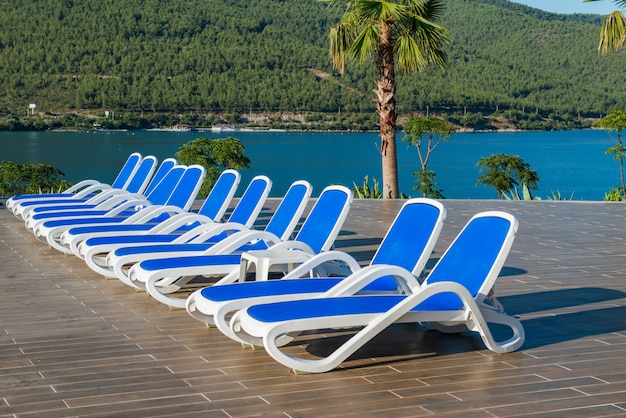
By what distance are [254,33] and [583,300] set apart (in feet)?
314

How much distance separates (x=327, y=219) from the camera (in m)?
6.99

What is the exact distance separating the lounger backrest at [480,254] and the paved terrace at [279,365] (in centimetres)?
38

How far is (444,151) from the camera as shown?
11594 cm

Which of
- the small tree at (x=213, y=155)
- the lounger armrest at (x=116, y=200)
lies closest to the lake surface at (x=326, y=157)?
the small tree at (x=213, y=155)

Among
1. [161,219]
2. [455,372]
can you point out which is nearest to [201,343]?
[455,372]

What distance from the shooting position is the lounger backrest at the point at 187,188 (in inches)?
379

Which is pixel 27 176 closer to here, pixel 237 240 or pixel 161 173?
pixel 161 173

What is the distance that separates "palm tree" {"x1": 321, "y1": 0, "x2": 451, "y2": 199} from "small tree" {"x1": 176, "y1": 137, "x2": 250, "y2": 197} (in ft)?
93.9

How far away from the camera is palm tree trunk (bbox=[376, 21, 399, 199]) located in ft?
56.4

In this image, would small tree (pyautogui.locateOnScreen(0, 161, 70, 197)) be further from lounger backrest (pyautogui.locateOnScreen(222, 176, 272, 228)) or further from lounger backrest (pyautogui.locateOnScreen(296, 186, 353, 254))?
lounger backrest (pyautogui.locateOnScreen(296, 186, 353, 254))

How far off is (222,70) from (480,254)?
294 feet

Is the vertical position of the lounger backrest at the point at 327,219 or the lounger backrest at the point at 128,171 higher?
the lounger backrest at the point at 327,219

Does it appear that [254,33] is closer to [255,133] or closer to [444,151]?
[255,133]

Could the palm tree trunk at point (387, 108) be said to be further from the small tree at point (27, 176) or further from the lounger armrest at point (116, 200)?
the small tree at point (27, 176)
